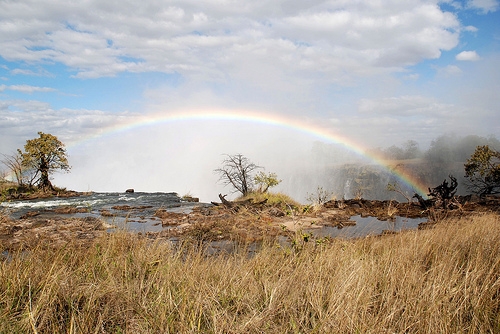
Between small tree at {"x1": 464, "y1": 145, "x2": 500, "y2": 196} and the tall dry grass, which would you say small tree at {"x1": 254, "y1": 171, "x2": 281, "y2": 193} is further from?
the tall dry grass

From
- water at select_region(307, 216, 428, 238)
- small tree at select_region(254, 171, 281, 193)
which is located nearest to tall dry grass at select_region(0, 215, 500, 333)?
water at select_region(307, 216, 428, 238)

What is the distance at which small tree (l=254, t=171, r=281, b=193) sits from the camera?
69.3 ft

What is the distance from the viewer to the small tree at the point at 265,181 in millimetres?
21108

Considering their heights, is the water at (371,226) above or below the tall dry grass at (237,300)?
below

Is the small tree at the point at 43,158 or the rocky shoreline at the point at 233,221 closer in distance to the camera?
the rocky shoreline at the point at 233,221

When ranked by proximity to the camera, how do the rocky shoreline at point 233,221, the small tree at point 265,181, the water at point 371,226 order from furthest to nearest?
the small tree at point 265,181 → the water at point 371,226 → the rocky shoreline at point 233,221

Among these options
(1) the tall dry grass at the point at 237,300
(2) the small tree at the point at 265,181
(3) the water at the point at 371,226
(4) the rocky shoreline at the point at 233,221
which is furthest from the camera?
(2) the small tree at the point at 265,181

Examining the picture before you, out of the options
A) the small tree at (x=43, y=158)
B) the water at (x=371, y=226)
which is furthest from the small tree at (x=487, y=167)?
the small tree at (x=43, y=158)

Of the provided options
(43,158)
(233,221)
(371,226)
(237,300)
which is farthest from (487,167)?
(43,158)

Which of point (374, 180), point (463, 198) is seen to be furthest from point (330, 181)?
point (463, 198)

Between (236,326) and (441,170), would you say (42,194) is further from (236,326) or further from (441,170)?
(441,170)

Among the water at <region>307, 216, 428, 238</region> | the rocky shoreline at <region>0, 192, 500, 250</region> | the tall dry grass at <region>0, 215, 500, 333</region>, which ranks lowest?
the water at <region>307, 216, 428, 238</region>

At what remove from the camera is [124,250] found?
543 centimetres

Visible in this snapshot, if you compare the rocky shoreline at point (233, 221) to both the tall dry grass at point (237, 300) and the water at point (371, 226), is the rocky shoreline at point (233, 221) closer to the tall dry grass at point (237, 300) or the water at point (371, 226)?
the water at point (371, 226)
